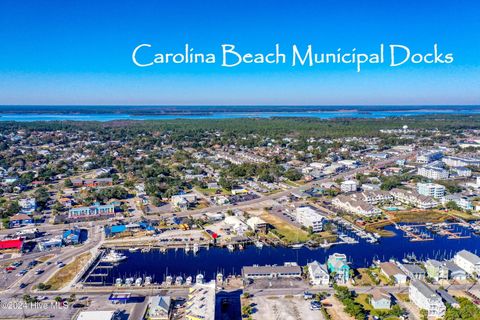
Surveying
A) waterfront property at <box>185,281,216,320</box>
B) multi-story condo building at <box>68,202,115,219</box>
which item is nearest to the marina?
waterfront property at <box>185,281,216,320</box>

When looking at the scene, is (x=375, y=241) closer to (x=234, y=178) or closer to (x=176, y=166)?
(x=234, y=178)

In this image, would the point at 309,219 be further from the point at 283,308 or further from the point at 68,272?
the point at 68,272

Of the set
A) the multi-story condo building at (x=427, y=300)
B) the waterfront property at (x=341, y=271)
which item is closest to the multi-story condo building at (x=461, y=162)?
the waterfront property at (x=341, y=271)

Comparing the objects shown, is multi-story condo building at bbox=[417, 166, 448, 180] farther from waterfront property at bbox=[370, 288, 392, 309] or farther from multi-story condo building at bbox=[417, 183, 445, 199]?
waterfront property at bbox=[370, 288, 392, 309]

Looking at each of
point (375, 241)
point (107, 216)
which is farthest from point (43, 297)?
point (375, 241)

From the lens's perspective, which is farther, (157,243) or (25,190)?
(25,190)
